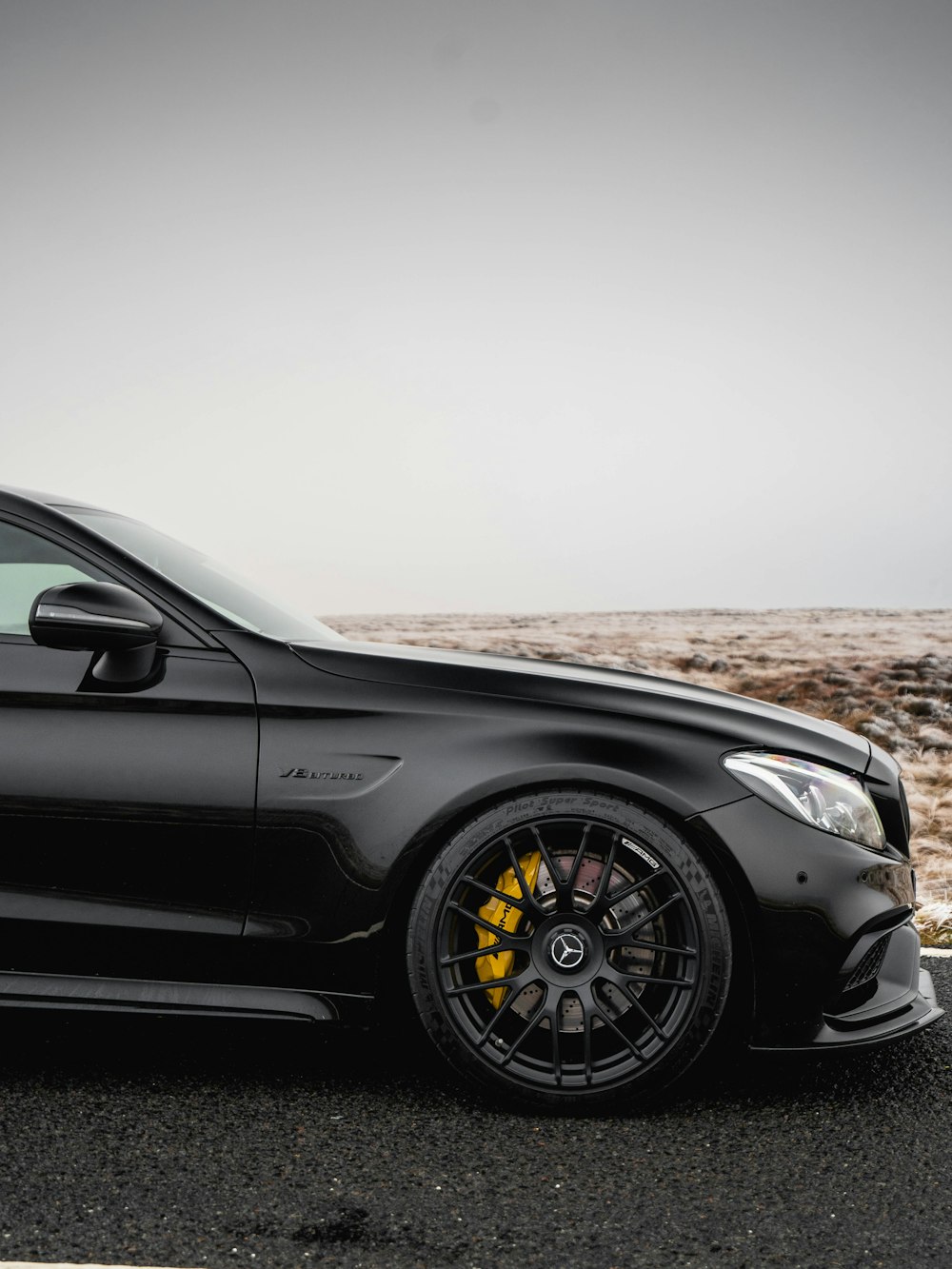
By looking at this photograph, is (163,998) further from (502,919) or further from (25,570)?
(25,570)

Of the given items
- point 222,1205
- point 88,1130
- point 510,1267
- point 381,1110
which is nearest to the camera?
point 510,1267

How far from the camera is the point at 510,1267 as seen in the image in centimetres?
204

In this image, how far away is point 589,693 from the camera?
9.63 feet

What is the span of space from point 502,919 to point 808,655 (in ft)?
48.8

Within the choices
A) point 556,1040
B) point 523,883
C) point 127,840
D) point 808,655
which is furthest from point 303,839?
point 808,655

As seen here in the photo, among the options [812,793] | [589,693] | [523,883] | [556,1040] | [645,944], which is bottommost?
[556,1040]

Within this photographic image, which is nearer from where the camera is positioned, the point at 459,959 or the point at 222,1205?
the point at 222,1205

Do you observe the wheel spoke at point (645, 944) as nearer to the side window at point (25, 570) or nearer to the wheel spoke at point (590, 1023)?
the wheel spoke at point (590, 1023)

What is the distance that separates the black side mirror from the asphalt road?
915 mm

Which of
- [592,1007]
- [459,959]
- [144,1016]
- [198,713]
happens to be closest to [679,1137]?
[592,1007]

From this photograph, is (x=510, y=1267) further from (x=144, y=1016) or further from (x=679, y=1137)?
(x=144, y=1016)

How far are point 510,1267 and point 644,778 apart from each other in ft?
3.60

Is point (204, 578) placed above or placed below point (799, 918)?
above

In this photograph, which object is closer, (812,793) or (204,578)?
(812,793)
